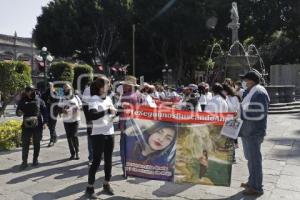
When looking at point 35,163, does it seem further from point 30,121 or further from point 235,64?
point 235,64

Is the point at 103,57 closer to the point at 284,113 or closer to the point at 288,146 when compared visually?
the point at 284,113

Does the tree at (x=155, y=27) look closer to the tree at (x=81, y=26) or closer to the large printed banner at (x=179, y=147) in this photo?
the tree at (x=81, y=26)

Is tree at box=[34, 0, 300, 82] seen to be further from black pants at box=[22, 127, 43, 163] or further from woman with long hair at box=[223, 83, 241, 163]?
black pants at box=[22, 127, 43, 163]

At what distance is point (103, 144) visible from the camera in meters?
6.08

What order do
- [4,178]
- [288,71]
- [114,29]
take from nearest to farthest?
[4,178]
[288,71]
[114,29]

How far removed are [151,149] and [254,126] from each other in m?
1.57

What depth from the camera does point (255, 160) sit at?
6062 mm

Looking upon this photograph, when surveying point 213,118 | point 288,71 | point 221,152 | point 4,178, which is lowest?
point 4,178

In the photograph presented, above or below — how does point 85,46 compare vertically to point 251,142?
above

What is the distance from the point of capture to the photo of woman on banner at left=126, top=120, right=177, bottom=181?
6191 millimetres

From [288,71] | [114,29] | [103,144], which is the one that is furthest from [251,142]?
[114,29]

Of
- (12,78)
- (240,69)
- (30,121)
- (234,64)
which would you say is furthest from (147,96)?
(240,69)

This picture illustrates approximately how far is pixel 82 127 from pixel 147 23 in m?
23.3

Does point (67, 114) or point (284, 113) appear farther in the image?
point (284, 113)
